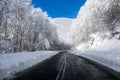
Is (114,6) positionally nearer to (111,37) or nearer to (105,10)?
(105,10)

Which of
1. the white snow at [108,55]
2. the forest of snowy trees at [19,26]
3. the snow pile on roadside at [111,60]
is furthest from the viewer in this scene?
the forest of snowy trees at [19,26]

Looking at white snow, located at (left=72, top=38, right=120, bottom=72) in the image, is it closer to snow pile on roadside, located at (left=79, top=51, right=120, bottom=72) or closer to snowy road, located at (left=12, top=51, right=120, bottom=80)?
snow pile on roadside, located at (left=79, top=51, right=120, bottom=72)

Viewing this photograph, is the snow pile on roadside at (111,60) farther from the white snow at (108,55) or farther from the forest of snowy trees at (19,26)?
the forest of snowy trees at (19,26)

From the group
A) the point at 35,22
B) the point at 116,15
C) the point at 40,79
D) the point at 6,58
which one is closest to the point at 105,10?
the point at 116,15

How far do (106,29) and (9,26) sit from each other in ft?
81.7

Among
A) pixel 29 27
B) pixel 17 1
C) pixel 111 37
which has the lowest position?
pixel 111 37

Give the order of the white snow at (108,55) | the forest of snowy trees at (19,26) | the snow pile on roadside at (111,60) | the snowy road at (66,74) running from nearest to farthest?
the snowy road at (66,74) < the snow pile on roadside at (111,60) < the white snow at (108,55) < the forest of snowy trees at (19,26)

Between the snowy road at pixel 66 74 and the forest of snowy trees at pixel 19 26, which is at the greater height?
the forest of snowy trees at pixel 19 26

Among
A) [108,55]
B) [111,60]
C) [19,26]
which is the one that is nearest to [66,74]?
[111,60]

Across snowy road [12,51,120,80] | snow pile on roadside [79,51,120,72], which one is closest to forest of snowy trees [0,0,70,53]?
snow pile on roadside [79,51,120,72]

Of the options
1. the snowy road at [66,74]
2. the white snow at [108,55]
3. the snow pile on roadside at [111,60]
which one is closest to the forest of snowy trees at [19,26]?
the white snow at [108,55]

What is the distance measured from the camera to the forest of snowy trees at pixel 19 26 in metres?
35.6

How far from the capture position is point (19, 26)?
52156 mm

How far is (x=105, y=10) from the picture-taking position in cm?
5066
